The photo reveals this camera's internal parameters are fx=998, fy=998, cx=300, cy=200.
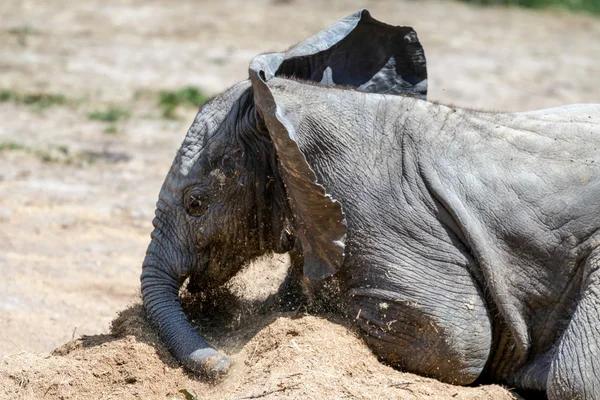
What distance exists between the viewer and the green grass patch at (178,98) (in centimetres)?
1191

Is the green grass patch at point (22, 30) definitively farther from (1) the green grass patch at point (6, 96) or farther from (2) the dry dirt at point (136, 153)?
(1) the green grass patch at point (6, 96)

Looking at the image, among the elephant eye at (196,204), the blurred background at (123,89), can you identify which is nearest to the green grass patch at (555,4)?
Result: the blurred background at (123,89)

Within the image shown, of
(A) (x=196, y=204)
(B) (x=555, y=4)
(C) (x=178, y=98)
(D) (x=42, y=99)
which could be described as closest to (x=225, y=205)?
(A) (x=196, y=204)

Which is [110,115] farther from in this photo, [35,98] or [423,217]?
[423,217]

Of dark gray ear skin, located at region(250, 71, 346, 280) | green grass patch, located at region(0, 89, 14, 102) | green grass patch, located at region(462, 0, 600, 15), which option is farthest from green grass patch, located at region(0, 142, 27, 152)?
green grass patch, located at region(462, 0, 600, 15)

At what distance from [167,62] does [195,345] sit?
30.5 feet

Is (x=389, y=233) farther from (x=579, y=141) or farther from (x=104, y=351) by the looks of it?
(x=104, y=351)

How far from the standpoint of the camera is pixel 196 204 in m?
5.34

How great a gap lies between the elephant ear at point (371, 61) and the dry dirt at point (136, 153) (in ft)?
3.81

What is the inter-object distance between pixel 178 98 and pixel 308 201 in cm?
759

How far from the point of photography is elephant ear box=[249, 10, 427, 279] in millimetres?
4789

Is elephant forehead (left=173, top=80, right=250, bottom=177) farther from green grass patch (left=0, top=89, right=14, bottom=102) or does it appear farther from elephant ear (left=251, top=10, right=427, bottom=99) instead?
green grass patch (left=0, top=89, right=14, bottom=102)

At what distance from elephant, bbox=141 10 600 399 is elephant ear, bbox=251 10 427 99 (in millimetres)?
379

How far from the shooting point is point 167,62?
1388cm
